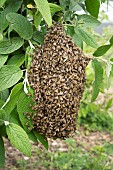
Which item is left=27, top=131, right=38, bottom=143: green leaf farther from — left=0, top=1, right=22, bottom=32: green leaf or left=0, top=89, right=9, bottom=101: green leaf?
left=0, top=1, right=22, bottom=32: green leaf

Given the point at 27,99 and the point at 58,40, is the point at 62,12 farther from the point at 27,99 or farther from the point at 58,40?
the point at 27,99

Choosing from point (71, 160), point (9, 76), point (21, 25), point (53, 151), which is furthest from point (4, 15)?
point (53, 151)

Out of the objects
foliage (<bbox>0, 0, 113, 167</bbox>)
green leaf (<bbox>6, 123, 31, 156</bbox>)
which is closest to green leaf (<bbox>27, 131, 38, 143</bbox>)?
foliage (<bbox>0, 0, 113, 167</bbox>)

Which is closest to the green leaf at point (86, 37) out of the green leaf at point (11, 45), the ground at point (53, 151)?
the green leaf at point (11, 45)

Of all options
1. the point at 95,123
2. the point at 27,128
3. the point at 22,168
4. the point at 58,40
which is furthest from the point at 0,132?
the point at 95,123

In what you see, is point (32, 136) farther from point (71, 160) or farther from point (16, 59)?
point (71, 160)

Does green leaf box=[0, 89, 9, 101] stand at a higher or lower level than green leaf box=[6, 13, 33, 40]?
lower
